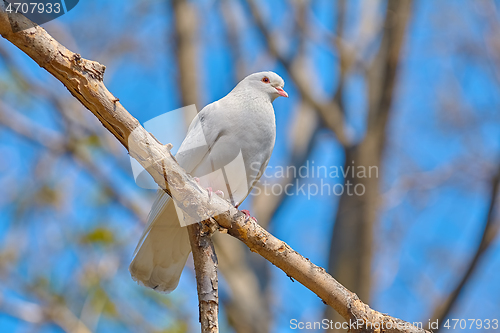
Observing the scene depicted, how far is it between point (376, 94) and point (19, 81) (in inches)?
229

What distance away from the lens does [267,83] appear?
14.0 ft

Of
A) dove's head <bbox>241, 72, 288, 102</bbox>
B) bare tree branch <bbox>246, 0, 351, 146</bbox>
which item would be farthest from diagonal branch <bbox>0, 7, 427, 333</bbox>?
bare tree branch <bbox>246, 0, 351, 146</bbox>

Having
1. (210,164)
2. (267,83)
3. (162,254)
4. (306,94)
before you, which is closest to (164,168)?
(210,164)

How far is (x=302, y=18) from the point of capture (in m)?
7.68

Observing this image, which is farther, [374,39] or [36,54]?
[374,39]

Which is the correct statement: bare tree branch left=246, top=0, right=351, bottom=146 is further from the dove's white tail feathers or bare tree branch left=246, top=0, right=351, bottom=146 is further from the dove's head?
the dove's white tail feathers

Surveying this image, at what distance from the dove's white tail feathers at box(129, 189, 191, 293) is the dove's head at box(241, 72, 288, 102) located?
1.49 meters

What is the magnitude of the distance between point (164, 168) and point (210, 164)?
42.0 inches

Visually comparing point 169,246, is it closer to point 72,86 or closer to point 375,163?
point 72,86

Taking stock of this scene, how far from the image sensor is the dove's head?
4152 millimetres

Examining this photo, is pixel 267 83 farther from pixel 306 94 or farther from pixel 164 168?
pixel 306 94

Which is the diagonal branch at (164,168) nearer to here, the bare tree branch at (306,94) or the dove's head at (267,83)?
the dove's head at (267,83)

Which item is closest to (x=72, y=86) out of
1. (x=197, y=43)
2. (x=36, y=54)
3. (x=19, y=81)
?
(x=36, y=54)

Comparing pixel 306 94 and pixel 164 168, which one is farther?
pixel 306 94
